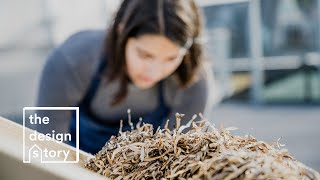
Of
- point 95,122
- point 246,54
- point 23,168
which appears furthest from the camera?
point 246,54

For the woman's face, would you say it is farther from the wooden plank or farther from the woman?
the wooden plank

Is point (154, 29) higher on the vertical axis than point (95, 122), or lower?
higher

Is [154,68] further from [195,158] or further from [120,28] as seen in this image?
[195,158]

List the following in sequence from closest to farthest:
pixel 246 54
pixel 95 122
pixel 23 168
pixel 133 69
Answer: pixel 23 168 → pixel 95 122 → pixel 133 69 → pixel 246 54

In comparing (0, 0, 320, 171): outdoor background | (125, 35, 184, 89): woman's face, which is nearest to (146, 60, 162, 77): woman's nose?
(125, 35, 184, 89): woman's face

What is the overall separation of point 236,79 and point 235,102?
7.4 inches

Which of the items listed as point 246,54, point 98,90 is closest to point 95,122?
point 98,90

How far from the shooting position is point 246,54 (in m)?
2.19

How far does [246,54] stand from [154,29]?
1.29m

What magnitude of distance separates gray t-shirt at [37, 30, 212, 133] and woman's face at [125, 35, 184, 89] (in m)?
0.02

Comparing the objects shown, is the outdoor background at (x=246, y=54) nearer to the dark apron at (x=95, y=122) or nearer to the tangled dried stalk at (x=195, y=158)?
the dark apron at (x=95, y=122)

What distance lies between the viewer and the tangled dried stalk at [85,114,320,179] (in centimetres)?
40

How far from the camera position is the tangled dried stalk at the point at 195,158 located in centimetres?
40

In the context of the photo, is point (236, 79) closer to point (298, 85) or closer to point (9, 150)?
point (298, 85)
